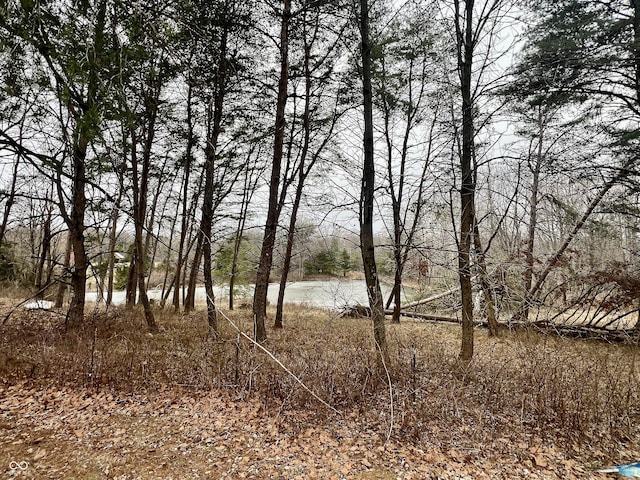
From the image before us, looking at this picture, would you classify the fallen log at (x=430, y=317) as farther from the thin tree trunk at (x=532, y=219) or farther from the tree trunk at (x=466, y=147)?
the tree trunk at (x=466, y=147)

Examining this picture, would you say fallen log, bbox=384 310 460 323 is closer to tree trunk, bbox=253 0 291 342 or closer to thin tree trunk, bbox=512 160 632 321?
thin tree trunk, bbox=512 160 632 321

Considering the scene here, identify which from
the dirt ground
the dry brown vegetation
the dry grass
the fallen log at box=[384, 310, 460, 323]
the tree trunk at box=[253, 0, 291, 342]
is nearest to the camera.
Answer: the dirt ground

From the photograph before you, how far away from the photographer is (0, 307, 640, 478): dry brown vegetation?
9.27 feet

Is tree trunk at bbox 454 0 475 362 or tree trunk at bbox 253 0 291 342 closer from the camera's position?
tree trunk at bbox 454 0 475 362

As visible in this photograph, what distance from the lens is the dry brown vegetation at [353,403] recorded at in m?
2.83

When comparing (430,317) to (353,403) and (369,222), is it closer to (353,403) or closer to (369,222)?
(369,222)

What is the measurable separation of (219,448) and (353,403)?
1552 mm

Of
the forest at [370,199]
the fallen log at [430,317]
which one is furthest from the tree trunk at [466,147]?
the fallen log at [430,317]

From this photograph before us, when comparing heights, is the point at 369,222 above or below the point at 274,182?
below

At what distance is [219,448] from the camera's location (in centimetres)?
296

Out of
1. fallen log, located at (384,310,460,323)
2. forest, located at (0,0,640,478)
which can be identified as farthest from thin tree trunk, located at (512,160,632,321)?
fallen log, located at (384,310,460,323)

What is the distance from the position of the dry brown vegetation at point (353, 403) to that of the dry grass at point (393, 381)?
0.02 m

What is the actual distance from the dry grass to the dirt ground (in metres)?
0.22

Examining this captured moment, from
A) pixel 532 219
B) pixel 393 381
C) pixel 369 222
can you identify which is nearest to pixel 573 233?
pixel 532 219
